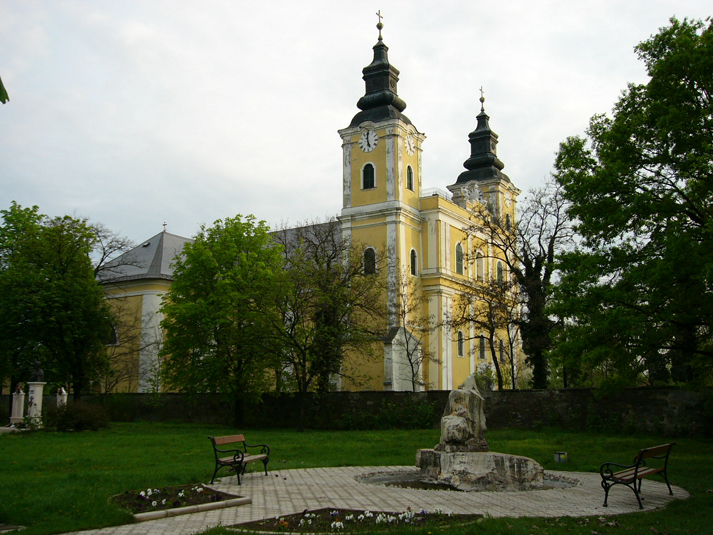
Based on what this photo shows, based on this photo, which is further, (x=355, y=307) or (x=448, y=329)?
(x=448, y=329)

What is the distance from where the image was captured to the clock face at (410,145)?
4322cm

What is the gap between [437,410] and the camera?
27.3 meters

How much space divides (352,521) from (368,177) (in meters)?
36.1

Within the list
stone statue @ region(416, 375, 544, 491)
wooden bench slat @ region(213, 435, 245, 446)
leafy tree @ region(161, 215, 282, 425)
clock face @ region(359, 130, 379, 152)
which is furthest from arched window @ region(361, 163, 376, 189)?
wooden bench slat @ region(213, 435, 245, 446)

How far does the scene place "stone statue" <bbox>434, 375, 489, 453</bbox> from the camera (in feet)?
39.7

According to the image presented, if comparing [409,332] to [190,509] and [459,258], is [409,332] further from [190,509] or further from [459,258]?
[190,509]

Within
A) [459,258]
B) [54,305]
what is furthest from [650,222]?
[459,258]

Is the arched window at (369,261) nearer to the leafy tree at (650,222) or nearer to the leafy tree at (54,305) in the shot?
the leafy tree at (54,305)

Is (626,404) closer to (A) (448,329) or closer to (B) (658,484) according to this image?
(B) (658,484)

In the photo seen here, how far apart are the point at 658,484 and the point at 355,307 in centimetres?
1993

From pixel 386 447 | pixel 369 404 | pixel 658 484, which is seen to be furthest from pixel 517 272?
pixel 658 484

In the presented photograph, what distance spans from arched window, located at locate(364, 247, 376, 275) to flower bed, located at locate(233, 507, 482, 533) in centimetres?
3045

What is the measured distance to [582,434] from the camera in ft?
75.6

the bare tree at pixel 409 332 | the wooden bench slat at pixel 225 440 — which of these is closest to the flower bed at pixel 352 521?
the wooden bench slat at pixel 225 440
